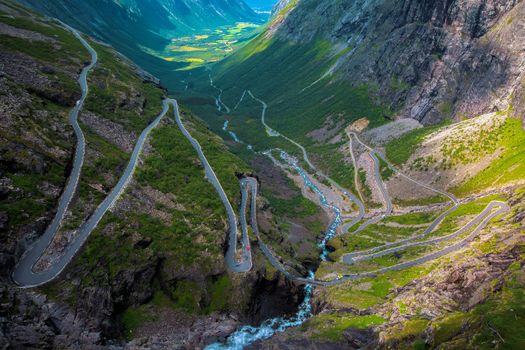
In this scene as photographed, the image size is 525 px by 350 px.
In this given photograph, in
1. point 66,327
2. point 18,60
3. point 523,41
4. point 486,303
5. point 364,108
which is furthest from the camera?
point 364,108

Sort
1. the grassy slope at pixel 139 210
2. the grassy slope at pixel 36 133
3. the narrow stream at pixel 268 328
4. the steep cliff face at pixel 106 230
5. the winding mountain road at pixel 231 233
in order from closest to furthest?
the steep cliff face at pixel 106 230, the narrow stream at pixel 268 328, the grassy slope at pixel 139 210, the grassy slope at pixel 36 133, the winding mountain road at pixel 231 233

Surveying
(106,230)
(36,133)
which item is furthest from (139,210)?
(36,133)

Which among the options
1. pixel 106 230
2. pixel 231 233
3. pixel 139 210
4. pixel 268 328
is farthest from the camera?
pixel 231 233

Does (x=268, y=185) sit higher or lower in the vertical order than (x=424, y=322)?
higher

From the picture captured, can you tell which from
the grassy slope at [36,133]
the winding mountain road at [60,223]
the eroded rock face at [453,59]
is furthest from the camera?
the eroded rock face at [453,59]

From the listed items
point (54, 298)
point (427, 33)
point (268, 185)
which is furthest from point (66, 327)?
point (427, 33)

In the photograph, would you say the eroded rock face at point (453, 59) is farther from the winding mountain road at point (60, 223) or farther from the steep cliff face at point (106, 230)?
the winding mountain road at point (60, 223)

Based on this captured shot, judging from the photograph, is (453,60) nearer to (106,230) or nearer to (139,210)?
(139,210)

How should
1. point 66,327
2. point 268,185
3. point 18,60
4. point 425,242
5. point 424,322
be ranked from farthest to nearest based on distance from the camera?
point 268,185 < point 18,60 < point 425,242 < point 66,327 < point 424,322

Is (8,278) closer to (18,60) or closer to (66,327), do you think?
(66,327)

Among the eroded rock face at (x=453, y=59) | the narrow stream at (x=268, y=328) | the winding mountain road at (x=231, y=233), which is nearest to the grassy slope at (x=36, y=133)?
the winding mountain road at (x=231, y=233)

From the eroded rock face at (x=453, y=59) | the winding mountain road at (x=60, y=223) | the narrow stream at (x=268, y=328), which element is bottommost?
the narrow stream at (x=268, y=328)
